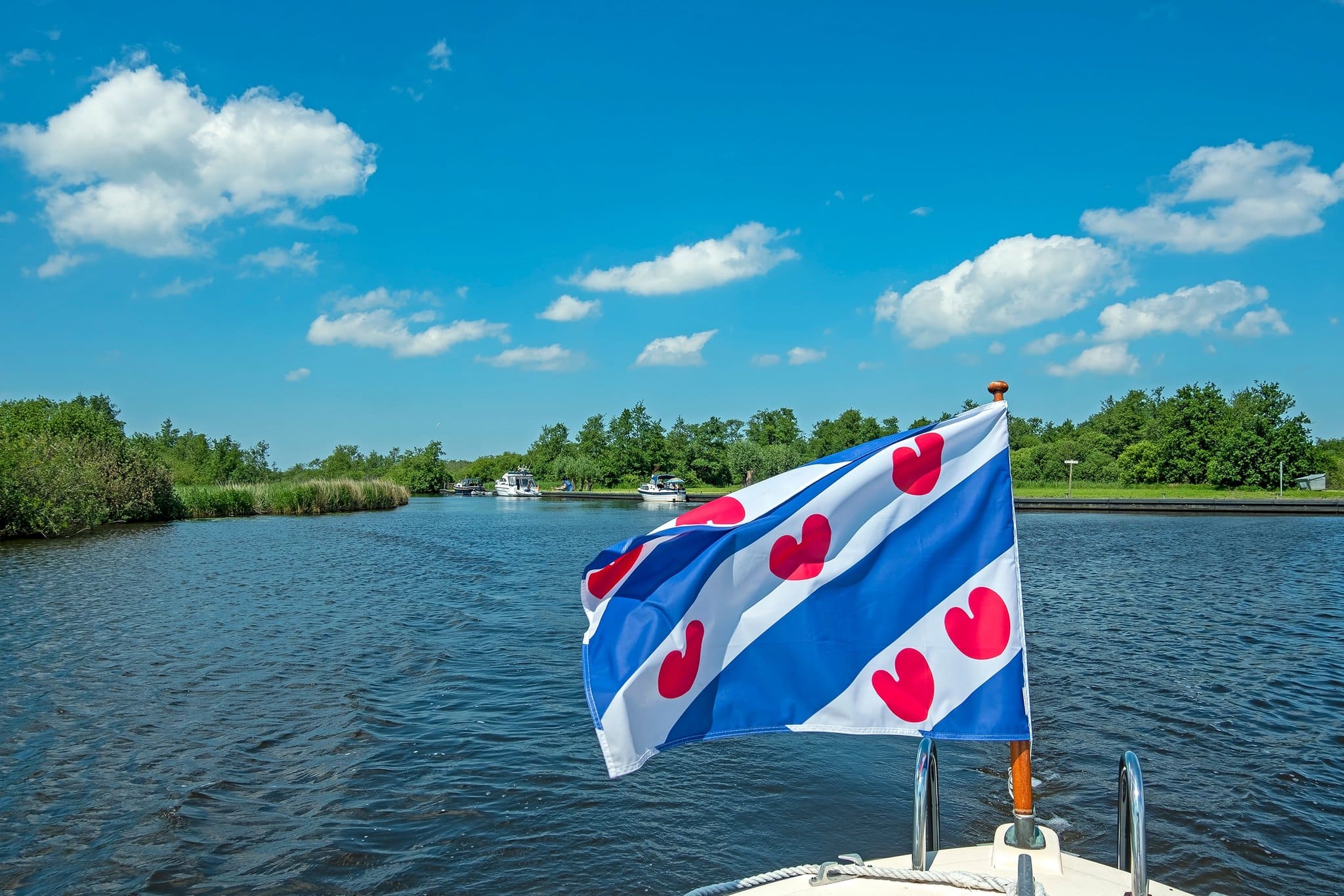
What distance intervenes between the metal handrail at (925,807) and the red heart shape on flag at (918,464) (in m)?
1.17

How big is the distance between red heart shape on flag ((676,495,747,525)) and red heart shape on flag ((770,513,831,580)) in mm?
237

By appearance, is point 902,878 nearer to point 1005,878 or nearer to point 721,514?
point 1005,878

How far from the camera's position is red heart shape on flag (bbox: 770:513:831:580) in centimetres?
395

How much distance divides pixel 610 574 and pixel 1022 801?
83.5 inches

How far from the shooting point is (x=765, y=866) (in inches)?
255

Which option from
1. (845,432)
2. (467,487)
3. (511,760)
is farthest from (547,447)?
(511,760)

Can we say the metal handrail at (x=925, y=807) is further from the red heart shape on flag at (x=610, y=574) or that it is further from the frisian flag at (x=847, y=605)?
the red heart shape on flag at (x=610, y=574)

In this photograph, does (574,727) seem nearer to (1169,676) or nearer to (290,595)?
(1169,676)

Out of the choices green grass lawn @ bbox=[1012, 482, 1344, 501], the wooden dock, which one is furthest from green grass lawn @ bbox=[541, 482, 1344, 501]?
the wooden dock

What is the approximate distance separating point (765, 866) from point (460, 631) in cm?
1148

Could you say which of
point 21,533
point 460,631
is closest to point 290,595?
point 460,631

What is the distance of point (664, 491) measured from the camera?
89.2m

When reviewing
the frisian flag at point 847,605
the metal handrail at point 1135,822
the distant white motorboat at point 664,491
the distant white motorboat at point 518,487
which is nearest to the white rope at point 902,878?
the metal handrail at point 1135,822

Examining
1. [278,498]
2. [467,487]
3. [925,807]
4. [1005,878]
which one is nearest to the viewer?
[1005,878]
